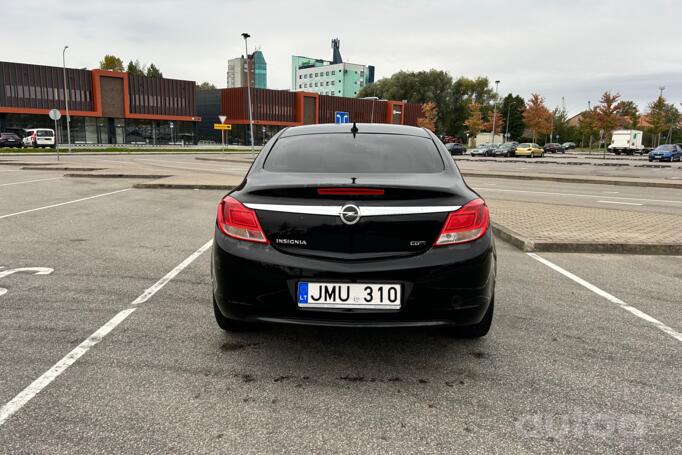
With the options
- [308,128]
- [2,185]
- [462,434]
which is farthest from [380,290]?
[2,185]

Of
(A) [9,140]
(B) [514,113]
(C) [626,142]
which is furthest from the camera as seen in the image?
(B) [514,113]

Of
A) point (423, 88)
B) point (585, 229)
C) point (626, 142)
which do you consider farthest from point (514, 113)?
point (585, 229)

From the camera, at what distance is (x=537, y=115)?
277 ft

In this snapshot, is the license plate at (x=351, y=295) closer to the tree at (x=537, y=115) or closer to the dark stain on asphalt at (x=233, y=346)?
the dark stain on asphalt at (x=233, y=346)

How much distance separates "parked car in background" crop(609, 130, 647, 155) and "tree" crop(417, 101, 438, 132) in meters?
36.0

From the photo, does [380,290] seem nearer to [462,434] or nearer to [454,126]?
[462,434]

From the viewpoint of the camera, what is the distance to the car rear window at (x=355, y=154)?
355 cm

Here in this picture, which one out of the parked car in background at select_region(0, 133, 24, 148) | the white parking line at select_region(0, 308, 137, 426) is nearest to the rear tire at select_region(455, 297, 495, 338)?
the white parking line at select_region(0, 308, 137, 426)

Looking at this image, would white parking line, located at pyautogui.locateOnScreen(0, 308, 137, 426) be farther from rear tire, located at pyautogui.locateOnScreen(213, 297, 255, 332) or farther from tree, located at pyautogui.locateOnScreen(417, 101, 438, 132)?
tree, located at pyautogui.locateOnScreen(417, 101, 438, 132)

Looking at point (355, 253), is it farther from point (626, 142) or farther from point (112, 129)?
point (626, 142)

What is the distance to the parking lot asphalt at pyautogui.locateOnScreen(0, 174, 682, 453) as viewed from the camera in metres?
2.48

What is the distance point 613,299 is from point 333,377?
3.17m

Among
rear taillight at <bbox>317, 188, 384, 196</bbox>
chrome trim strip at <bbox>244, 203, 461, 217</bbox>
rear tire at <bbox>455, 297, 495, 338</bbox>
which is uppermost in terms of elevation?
rear taillight at <bbox>317, 188, 384, 196</bbox>

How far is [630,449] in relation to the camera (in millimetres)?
2402
